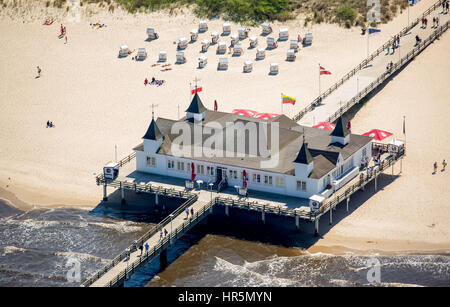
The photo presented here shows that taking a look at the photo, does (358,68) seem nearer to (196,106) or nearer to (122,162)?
(196,106)

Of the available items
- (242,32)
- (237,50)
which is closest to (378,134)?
(237,50)

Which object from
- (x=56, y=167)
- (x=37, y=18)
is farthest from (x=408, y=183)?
(x=37, y=18)

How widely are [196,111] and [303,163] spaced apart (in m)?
13.2

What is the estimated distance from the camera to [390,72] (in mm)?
99938

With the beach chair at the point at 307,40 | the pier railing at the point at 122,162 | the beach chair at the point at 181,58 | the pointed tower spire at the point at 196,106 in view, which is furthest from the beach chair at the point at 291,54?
the pier railing at the point at 122,162

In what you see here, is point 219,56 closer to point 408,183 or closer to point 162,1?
point 162,1

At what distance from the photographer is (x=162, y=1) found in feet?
399

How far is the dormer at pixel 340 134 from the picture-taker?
83750 mm

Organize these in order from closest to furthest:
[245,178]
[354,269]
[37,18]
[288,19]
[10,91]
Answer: [354,269], [245,178], [10,91], [288,19], [37,18]

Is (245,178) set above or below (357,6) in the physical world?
below

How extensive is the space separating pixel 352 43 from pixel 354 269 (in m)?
40.3

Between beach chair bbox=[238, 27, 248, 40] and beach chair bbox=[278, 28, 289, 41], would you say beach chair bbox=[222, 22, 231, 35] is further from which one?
beach chair bbox=[278, 28, 289, 41]

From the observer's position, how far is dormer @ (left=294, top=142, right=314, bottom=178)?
78625 mm

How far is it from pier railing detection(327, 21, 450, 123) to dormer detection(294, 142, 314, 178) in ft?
46.1
